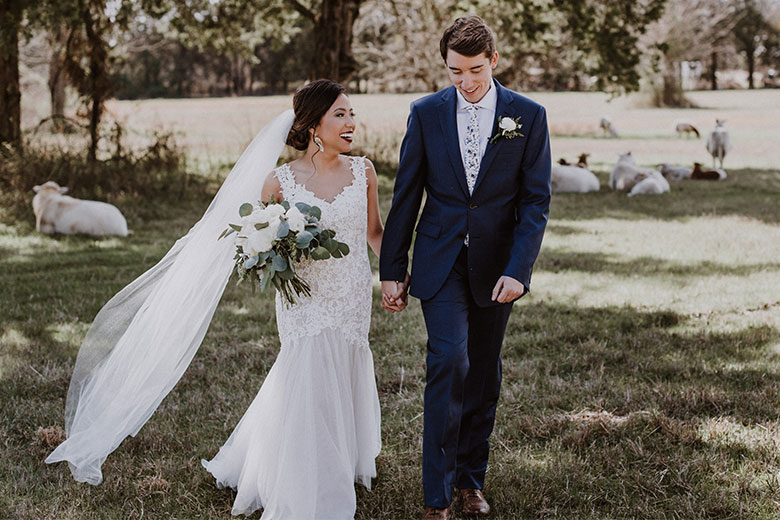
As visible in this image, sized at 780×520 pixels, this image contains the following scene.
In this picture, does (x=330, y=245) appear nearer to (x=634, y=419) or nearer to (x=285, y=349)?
(x=285, y=349)

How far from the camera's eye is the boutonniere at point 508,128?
11.5 ft

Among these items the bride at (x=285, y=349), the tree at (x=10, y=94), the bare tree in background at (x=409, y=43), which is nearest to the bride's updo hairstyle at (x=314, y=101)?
the bride at (x=285, y=349)

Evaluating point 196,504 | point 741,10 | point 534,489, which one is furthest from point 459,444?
point 741,10

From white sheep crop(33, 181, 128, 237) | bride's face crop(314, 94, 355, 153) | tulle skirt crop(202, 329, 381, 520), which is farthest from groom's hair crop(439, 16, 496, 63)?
white sheep crop(33, 181, 128, 237)

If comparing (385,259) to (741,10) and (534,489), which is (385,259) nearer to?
(534,489)

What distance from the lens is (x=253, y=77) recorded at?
7981 cm

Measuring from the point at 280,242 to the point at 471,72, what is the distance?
115cm

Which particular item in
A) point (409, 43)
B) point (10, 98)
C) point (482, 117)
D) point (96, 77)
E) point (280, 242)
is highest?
point (409, 43)

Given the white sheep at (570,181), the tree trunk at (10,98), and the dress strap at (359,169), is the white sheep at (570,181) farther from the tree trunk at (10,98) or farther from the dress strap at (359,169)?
the dress strap at (359,169)

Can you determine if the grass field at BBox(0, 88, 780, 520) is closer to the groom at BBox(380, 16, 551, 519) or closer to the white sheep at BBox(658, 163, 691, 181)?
the groom at BBox(380, 16, 551, 519)

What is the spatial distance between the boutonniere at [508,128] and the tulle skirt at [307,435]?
1.26 meters

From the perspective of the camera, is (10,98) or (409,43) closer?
(10,98)

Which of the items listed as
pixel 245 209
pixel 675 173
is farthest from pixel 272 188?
pixel 675 173

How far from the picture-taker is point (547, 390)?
5543mm
